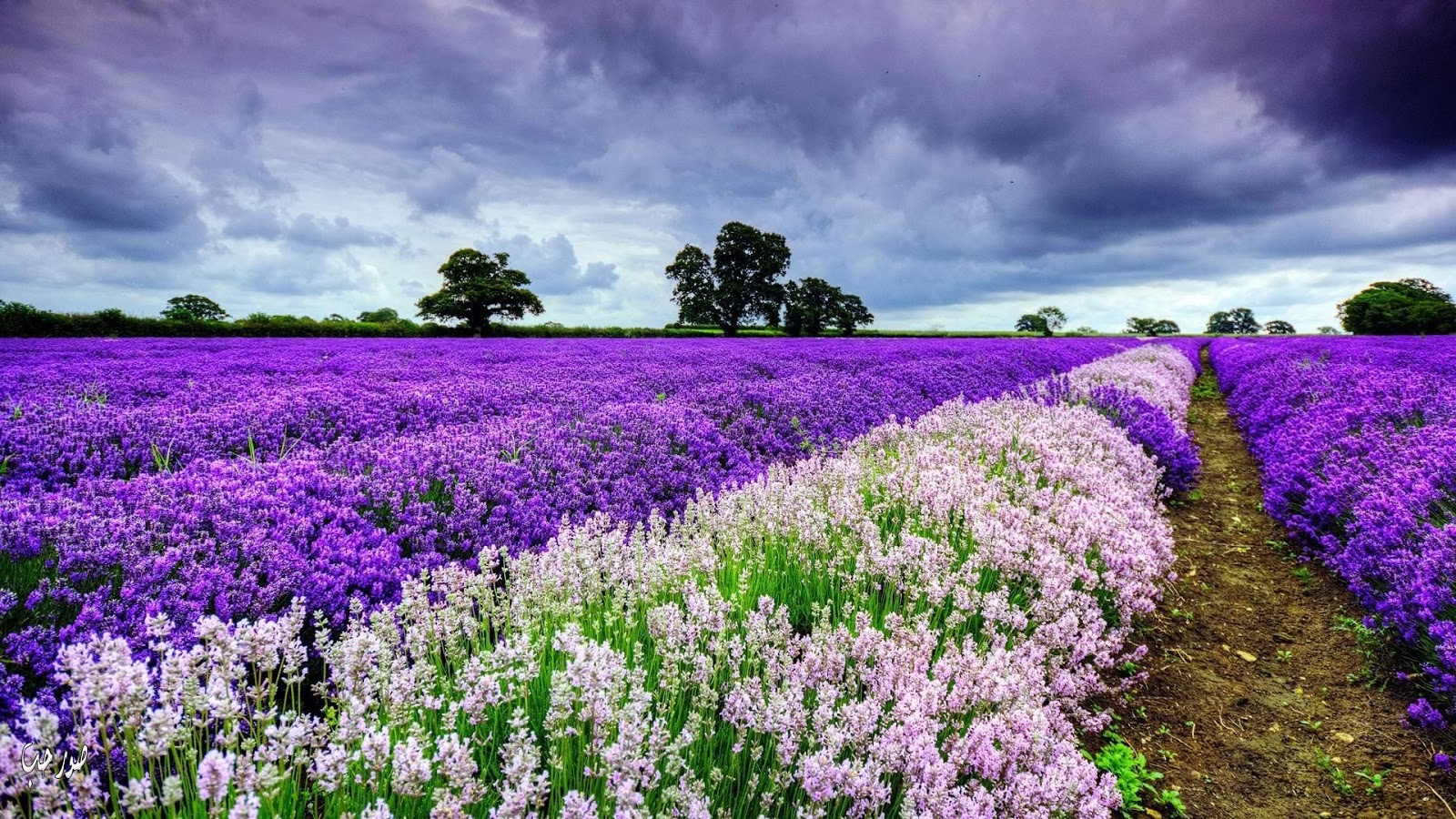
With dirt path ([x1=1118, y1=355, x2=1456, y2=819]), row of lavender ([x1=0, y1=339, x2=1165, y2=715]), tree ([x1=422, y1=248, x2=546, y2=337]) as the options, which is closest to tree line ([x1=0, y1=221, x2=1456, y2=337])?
tree ([x1=422, y1=248, x2=546, y2=337])

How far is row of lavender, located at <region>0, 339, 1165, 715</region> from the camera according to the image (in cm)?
277

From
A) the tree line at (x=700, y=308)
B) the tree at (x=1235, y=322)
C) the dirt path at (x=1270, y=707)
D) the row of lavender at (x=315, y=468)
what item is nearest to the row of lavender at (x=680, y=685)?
the row of lavender at (x=315, y=468)

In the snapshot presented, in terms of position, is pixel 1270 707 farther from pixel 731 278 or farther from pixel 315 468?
pixel 731 278

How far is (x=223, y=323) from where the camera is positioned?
2786 cm

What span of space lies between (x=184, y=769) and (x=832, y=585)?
260 centimetres

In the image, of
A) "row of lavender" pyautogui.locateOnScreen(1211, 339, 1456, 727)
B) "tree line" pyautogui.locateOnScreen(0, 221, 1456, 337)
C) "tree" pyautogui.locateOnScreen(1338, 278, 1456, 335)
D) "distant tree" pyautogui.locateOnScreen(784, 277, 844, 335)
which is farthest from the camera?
"distant tree" pyautogui.locateOnScreen(784, 277, 844, 335)

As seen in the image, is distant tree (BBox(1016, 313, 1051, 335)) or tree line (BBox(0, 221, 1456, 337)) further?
distant tree (BBox(1016, 313, 1051, 335))

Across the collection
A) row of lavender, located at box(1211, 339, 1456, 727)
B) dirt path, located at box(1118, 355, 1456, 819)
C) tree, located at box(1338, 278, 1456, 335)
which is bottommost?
dirt path, located at box(1118, 355, 1456, 819)

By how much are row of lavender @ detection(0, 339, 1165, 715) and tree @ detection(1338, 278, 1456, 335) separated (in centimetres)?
5766

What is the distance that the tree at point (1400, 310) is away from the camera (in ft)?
147

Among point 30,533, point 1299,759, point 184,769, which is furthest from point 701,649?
point 1299,759

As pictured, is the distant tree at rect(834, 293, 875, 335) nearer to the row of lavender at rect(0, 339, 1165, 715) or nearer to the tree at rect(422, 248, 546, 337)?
the tree at rect(422, 248, 546, 337)

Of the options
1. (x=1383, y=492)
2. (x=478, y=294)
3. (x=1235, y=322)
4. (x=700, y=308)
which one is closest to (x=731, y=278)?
(x=700, y=308)

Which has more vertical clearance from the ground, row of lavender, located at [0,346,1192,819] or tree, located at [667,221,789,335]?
tree, located at [667,221,789,335]
